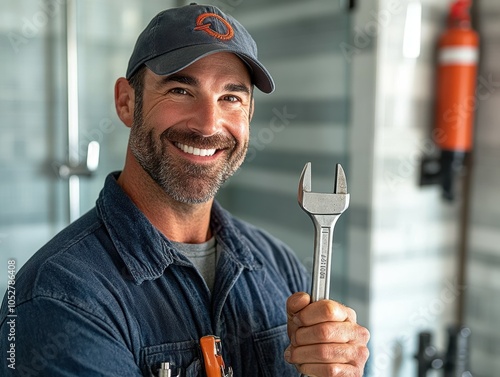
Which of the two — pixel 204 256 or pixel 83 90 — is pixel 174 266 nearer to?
pixel 204 256

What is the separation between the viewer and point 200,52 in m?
0.89

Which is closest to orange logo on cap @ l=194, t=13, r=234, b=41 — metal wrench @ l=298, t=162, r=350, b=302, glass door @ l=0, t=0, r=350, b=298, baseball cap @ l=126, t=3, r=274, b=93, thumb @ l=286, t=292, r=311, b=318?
baseball cap @ l=126, t=3, r=274, b=93

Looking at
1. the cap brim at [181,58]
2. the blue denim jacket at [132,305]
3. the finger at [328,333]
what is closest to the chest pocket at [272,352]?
the blue denim jacket at [132,305]

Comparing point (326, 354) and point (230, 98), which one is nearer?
point (326, 354)

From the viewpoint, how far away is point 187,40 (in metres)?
0.92

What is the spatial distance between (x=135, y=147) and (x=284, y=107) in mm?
958

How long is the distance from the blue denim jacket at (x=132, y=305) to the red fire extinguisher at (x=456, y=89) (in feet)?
2.98

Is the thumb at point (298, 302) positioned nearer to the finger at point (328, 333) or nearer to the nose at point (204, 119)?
the finger at point (328, 333)

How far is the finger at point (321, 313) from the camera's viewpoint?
2.73 ft

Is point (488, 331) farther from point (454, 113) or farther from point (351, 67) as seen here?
point (351, 67)

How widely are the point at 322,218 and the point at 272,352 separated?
0.25 m

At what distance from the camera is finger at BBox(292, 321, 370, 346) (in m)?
0.83

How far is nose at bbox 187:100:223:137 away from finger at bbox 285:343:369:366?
0.35 m

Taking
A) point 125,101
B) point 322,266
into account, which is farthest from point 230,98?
point 322,266
